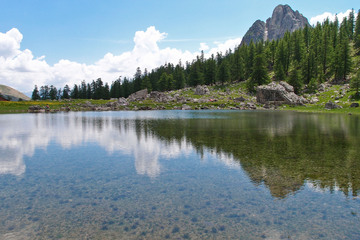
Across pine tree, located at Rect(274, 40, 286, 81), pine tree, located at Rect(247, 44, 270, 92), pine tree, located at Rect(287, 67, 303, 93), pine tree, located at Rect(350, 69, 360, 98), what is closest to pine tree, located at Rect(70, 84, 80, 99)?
pine tree, located at Rect(247, 44, 270, 92)

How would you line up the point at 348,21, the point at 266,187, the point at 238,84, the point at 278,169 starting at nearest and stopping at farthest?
the point at 266,187 < the point at 278,169 < the point at 238,84 < the point at 348,21

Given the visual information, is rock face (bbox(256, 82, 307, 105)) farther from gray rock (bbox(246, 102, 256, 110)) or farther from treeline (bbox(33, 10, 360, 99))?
treeline (bbox(33, 10, 360, 99))

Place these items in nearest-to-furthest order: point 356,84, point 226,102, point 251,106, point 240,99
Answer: point 356,84 < point 251,106 < point 226,102 < point 240,99

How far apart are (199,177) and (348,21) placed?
19213 cm

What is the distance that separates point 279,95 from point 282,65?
126 ft

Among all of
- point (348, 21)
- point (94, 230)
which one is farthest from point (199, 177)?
point (348, 21)

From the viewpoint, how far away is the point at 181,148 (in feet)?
66.4

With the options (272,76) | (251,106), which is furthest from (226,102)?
(272,76)

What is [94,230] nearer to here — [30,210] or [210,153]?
[30,210]

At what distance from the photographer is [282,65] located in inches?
4732

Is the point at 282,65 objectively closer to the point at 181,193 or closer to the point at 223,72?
the point at 223,72

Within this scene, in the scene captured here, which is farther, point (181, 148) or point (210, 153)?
point (181, 148)

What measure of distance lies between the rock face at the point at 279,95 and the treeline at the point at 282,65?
10.9 m

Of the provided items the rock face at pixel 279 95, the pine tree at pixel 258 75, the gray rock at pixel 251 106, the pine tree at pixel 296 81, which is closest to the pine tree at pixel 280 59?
the pine tree at pixel 258 75
